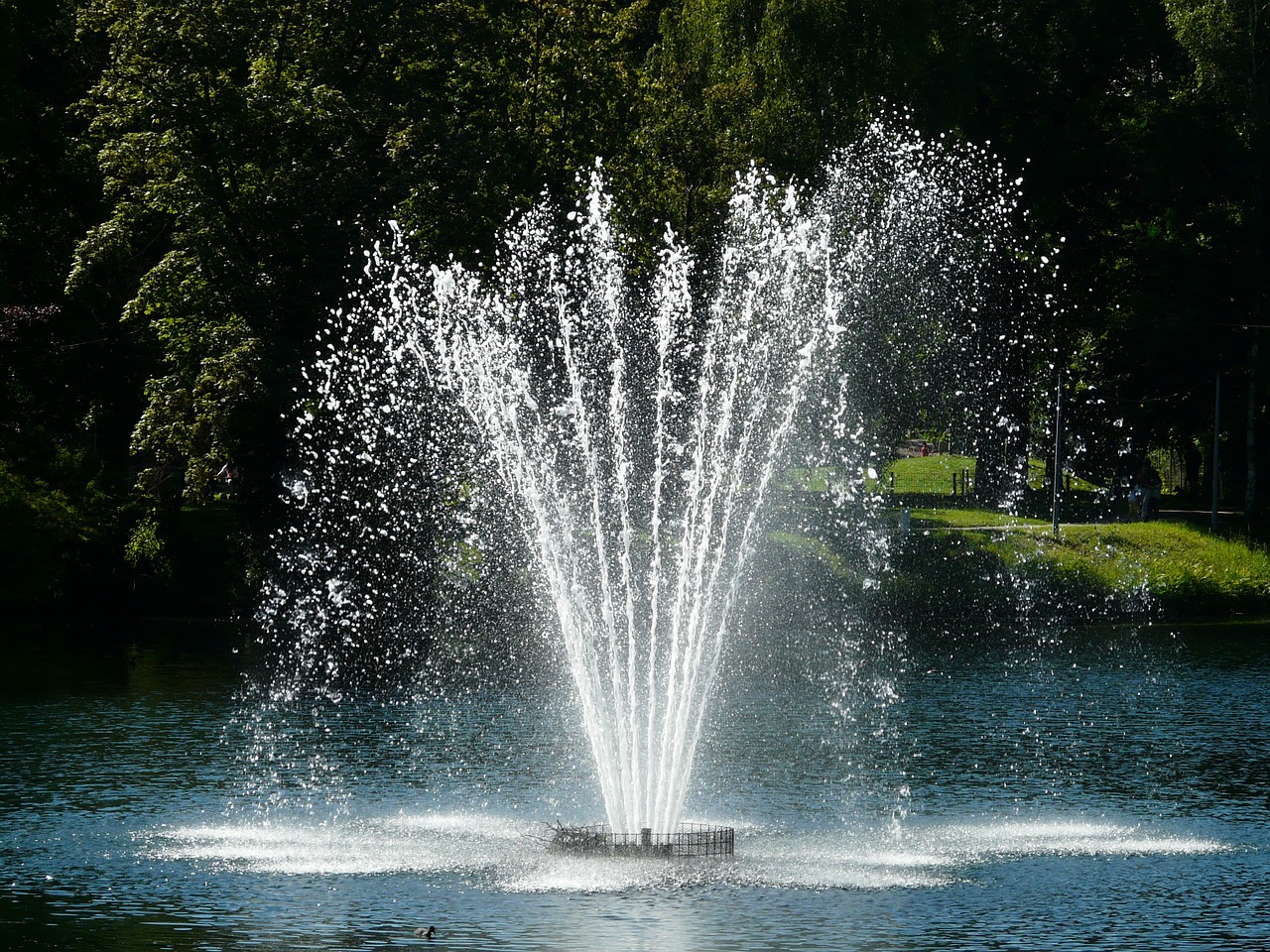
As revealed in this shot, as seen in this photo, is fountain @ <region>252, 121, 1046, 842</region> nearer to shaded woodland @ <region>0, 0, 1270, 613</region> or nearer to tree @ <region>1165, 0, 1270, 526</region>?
shaded woodland @ <region>0, 0, 1270, 613</region>

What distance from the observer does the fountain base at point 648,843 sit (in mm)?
→ 16656

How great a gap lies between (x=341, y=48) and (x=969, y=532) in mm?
19832

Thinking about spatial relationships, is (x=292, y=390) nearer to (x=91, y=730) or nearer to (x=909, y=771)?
(x=91, y=730)

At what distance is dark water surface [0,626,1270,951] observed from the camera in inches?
569

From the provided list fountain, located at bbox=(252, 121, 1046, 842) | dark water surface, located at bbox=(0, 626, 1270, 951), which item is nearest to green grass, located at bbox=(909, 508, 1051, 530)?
fountain, located at bbox=(252, 121, 1046, 842)

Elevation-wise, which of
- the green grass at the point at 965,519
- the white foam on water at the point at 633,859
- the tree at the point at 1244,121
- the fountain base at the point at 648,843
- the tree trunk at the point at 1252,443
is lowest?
the white foam on water at the point at 633,859

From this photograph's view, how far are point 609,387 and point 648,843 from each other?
25.2 metres

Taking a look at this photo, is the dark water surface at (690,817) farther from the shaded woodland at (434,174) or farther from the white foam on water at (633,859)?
the shaded woodland at (434,174)

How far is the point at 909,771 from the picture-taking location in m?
22.1

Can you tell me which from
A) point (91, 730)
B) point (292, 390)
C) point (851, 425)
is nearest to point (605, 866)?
point (91, 730)

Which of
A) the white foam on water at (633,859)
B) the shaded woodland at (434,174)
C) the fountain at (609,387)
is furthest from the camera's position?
the shaded woodland at (434,174)

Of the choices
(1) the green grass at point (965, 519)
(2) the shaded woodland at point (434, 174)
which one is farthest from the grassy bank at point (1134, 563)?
(2) the shaded woodland at point (434, 174)

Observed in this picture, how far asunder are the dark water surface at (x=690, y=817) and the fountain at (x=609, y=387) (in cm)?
468

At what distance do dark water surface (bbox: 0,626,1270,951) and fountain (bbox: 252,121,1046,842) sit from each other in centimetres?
468
